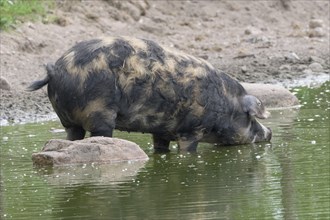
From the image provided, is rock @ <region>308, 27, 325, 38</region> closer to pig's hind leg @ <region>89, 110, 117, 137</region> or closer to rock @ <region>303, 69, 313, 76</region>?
rock @ <region>303, 69, 313, 76</region>

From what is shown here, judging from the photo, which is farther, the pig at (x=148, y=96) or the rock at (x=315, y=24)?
the rock at (x=315, y=24)

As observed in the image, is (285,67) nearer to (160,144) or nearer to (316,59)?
(316,59)

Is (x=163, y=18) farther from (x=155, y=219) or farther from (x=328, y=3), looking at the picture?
(x=155, y=219)

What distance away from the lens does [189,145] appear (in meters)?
12.3

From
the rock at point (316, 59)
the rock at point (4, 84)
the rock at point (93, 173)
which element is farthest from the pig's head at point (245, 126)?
the rock at point (316, 59)

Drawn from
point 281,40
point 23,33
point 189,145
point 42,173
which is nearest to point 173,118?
point 189,145

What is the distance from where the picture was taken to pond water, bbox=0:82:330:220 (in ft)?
28.6

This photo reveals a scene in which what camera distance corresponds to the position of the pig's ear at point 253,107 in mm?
12609

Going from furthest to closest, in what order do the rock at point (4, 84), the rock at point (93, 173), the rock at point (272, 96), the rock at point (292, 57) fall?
1. the rock at point (292, 57)
2. the rock at point (4, 84)
3. the rock at point (272, 96)
4. the rock at point (93, 173)

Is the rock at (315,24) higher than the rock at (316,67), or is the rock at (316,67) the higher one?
the rock at (316,67)

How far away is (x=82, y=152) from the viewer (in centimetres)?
1120

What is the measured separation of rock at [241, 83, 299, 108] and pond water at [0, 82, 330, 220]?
2.21 meters

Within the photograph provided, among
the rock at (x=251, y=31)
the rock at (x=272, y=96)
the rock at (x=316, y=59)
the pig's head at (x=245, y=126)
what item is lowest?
the rock at (x=251, y=31)

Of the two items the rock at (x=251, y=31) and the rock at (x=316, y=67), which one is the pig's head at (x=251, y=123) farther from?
the rock at (x=251, y=31)
